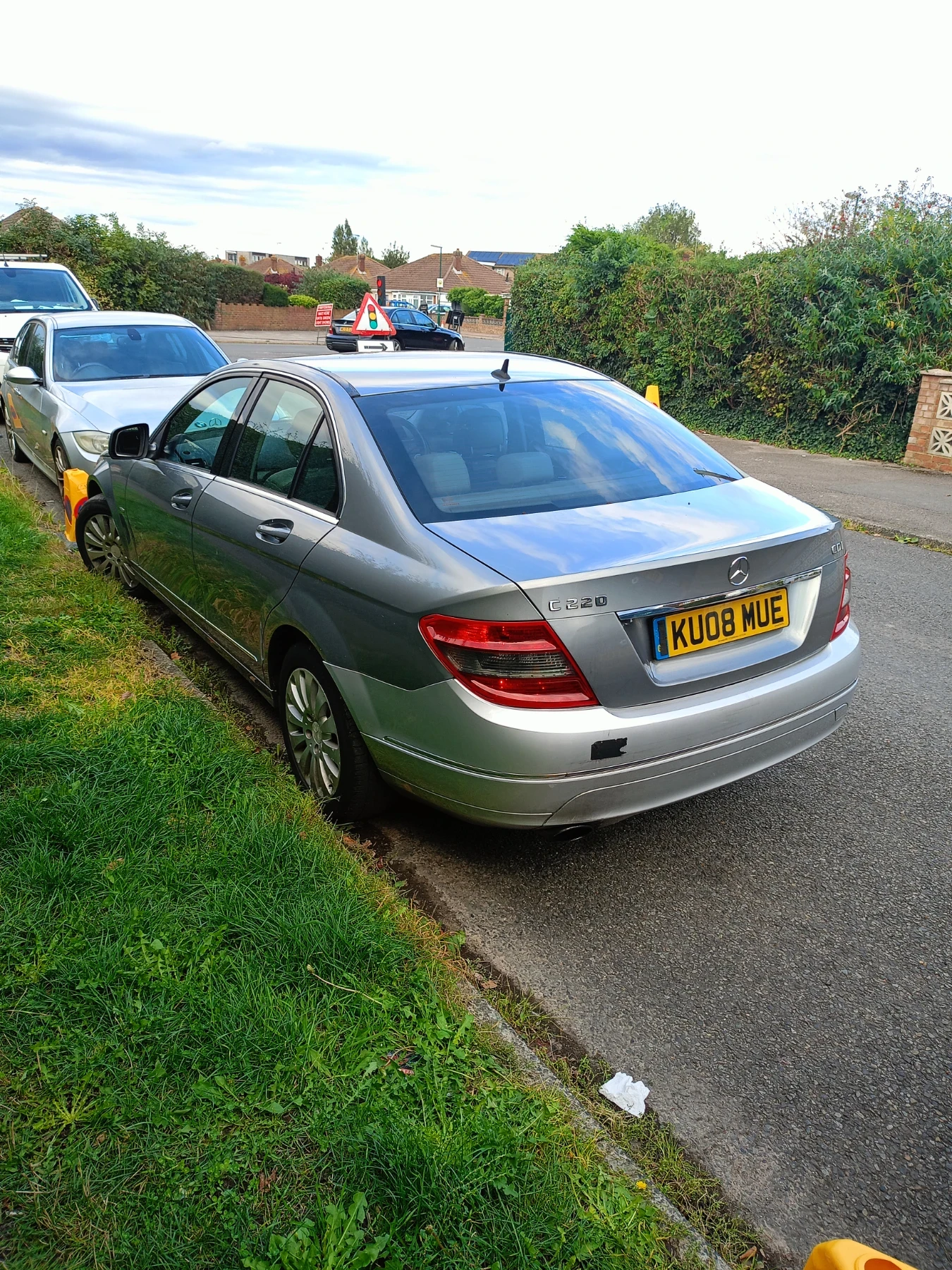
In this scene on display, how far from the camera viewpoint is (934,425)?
12891 millimetres

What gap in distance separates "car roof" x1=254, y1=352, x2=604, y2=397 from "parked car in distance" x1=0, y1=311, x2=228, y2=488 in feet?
13.1

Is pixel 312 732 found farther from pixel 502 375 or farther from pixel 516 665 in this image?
pixel 502 375

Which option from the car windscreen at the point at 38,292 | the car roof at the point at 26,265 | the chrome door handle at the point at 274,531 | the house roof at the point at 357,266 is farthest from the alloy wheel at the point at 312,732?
the house roof at the point at 357,266

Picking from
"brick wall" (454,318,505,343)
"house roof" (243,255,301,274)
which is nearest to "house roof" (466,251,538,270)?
"house roof" (243,255,301,274)

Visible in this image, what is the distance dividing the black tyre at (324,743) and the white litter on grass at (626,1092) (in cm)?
133

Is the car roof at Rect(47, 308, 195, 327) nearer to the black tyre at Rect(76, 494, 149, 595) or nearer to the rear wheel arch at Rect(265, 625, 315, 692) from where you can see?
the black tyre at Rect(76, 494, 149, 595)

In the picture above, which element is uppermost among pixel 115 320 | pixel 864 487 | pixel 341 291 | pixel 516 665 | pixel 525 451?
pixel 341 291

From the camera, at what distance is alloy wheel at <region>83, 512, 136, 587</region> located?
628 centimetres

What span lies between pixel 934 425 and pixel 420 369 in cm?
1063

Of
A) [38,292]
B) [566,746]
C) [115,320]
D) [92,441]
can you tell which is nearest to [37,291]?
[38,292]

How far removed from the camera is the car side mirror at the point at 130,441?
5.57 m

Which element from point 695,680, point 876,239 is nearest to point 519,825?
point 695,680

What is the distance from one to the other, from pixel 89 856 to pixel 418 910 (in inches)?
41.7

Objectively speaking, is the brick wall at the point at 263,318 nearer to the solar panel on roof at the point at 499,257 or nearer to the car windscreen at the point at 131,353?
the car windscreen at the point at 131,353
